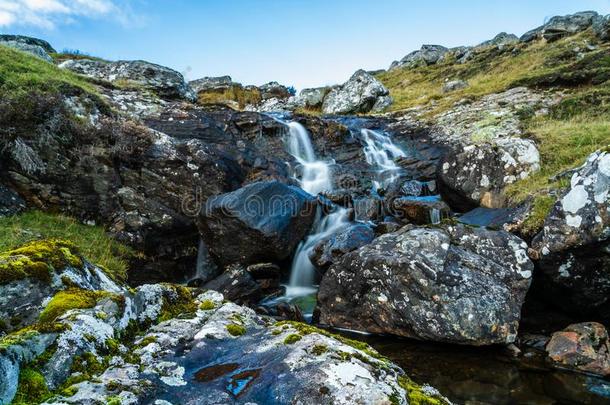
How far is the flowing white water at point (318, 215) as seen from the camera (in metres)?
12.2

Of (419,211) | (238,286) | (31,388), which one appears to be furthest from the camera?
(419,211)

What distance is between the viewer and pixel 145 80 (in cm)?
2408

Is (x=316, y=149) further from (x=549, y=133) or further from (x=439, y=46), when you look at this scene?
(x=439, y=46)

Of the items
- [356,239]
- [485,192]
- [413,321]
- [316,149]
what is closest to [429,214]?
[485,192]

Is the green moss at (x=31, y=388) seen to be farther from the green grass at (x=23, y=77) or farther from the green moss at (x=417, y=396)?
the green grass at (x=23, y=77)

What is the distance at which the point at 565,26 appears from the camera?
37.8m

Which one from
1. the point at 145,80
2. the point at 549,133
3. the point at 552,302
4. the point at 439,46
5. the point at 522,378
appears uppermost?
the point at 439,46

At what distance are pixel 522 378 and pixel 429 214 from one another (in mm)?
6586

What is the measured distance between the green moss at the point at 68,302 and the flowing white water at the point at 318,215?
8422 mm

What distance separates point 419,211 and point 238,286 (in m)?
6.41

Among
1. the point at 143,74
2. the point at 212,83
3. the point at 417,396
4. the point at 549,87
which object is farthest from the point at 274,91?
the point at 417,396

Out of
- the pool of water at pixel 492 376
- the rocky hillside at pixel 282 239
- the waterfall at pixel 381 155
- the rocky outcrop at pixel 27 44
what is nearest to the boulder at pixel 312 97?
the rocky hillside at pixel 282 239

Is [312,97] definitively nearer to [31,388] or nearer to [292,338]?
[292,338]

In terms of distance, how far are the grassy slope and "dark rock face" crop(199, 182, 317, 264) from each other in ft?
23.1
